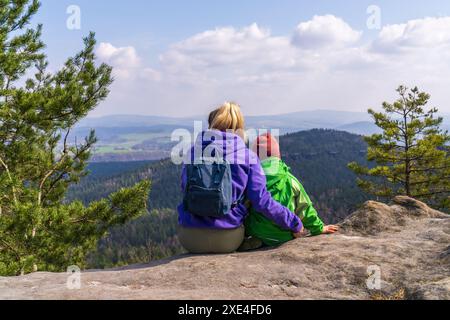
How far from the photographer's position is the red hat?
6.31 metres

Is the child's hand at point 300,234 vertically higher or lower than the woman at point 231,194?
lower

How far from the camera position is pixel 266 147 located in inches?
249

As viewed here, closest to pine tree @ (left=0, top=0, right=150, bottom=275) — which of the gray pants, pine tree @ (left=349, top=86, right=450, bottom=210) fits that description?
Result: the gray pants

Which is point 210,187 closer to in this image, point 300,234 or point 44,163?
point 300,234

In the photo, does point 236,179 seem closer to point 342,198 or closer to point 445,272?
point 445,272

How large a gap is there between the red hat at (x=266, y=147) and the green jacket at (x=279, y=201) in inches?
3.5

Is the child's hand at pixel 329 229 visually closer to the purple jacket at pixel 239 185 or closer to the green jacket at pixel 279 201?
the green jacket at pixel 279 201

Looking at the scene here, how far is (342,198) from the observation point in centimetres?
14112

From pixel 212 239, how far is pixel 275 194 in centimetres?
120

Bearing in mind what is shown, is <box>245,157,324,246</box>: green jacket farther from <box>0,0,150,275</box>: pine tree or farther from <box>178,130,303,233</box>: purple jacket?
<box>0,0,150,275</box>: pine tree

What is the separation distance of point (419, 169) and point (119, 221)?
2458cm

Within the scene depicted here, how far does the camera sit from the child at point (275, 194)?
6.29 meters

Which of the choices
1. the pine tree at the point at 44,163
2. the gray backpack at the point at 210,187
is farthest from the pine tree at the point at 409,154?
the gray backpack at the point at 210,187

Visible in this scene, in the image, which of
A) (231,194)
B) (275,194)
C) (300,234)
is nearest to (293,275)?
(231,194)
